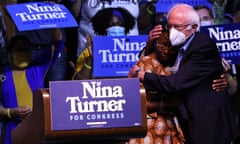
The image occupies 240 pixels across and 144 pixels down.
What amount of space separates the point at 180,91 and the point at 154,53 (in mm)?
410

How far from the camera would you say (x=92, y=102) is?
12.1ft

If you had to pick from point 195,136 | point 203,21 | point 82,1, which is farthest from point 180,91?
point 82,1

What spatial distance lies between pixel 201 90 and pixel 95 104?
208 centimetres

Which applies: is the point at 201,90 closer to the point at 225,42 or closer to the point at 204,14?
the point at 225,42

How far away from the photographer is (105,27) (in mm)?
7762

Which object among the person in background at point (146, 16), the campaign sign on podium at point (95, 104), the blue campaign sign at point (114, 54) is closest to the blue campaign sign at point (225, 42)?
the blue campaign sign at point (114, 54)

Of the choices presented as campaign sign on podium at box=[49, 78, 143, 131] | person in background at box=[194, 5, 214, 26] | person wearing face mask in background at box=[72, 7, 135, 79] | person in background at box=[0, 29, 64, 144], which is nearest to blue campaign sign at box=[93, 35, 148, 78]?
person wearing face mask in background at box=[72, 7, 135, 79]

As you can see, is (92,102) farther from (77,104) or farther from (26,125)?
(26,125)

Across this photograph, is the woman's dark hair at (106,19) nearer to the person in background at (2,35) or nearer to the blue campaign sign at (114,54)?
the blue campaign sign at (114,54)

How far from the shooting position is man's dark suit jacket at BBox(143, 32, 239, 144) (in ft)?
18.0

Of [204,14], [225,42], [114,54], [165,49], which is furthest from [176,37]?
[204,14]

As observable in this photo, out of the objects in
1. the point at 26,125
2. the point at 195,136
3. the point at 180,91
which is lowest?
the point at 195,136

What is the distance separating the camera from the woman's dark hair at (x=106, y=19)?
775cm

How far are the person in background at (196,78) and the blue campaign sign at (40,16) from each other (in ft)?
4.87
